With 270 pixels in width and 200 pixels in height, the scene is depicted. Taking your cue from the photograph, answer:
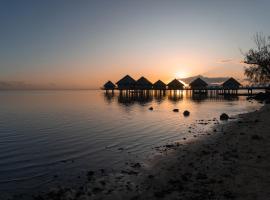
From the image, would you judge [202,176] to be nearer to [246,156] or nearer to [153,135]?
[246,156]

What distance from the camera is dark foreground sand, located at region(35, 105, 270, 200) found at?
8.19 metres

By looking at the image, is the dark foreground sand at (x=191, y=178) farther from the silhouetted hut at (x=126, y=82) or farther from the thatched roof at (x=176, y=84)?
the thatched roof at (x=176, y=84)

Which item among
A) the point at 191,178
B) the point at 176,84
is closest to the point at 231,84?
the point at 176,84

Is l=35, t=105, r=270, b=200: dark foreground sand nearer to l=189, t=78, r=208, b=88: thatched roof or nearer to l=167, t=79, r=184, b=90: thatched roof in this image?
l=189, t=78, r=208, b=88: thatched roof

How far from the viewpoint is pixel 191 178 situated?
31.4 ft

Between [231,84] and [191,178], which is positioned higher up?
[231,84]

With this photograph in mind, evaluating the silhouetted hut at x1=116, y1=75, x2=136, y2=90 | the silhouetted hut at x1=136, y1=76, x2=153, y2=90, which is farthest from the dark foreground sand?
the silhouetted hut at x1=136, y1=76, x2=153, y2=90

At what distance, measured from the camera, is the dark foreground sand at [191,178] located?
8.19m

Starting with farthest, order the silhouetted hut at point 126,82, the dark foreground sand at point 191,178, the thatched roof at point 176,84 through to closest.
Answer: the thatched roof at point 176,84
the silhouetted hut at point 126,82
the dark foreground sand at point 191,178

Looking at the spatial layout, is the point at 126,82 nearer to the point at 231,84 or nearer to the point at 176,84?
the point at 176,84

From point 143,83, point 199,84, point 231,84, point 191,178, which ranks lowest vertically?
point 191,178

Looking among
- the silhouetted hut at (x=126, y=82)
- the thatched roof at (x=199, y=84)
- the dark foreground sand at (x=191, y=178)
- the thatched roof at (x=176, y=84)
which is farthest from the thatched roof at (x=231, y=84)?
the dark foreground sand at (x=191, y=178)

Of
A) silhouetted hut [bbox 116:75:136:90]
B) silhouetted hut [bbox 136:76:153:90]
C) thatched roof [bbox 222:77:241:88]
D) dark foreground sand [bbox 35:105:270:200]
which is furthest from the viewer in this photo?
silhouetted hut [bbox 136:76:153:90]

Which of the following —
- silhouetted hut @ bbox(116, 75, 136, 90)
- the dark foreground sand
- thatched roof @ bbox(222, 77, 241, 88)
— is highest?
silhouetted hut @ bbox(116, 75, 136, 90)
